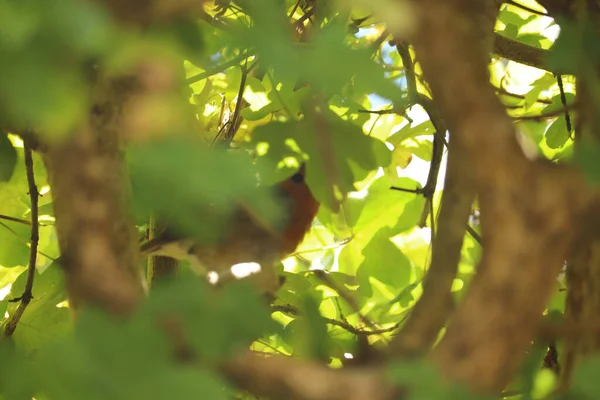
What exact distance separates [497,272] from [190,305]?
0.15m

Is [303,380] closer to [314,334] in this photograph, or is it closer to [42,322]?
[314,334]

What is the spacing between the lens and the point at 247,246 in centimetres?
56

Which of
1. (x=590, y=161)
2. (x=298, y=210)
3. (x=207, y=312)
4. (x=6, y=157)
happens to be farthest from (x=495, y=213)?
(x=298, y=210)

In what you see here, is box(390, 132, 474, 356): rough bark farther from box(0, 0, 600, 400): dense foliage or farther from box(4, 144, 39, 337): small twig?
box(4, 144, 39, 337): small twig

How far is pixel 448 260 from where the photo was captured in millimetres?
413

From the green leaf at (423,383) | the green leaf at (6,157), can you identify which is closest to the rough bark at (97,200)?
the green leaf at (423,383)

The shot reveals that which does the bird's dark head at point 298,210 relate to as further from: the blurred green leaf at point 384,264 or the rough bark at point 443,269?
the rough bark at point 443,269

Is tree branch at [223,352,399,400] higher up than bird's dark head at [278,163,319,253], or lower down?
lower down

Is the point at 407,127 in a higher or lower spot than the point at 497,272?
higher

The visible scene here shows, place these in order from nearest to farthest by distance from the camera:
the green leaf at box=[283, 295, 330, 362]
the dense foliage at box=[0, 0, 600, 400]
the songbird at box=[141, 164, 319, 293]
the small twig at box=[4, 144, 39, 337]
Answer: the dense foliage at box=[0, 0, 600, 400]
the green leaf at box=[283, 295, 330, 362]
the songbird at box=[141, 164, 319, 293]
the small twig at box=[4, 144, 39, 337]

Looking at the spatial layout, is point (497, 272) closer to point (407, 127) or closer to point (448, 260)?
point (448, 260)

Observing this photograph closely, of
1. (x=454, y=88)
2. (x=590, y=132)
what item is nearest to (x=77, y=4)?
(x=454, y=88)

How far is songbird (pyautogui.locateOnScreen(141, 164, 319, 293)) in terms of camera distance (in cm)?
51

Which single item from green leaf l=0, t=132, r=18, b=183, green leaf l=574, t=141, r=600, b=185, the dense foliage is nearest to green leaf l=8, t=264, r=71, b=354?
green leaf l=0, t=132, r=18, b=183
